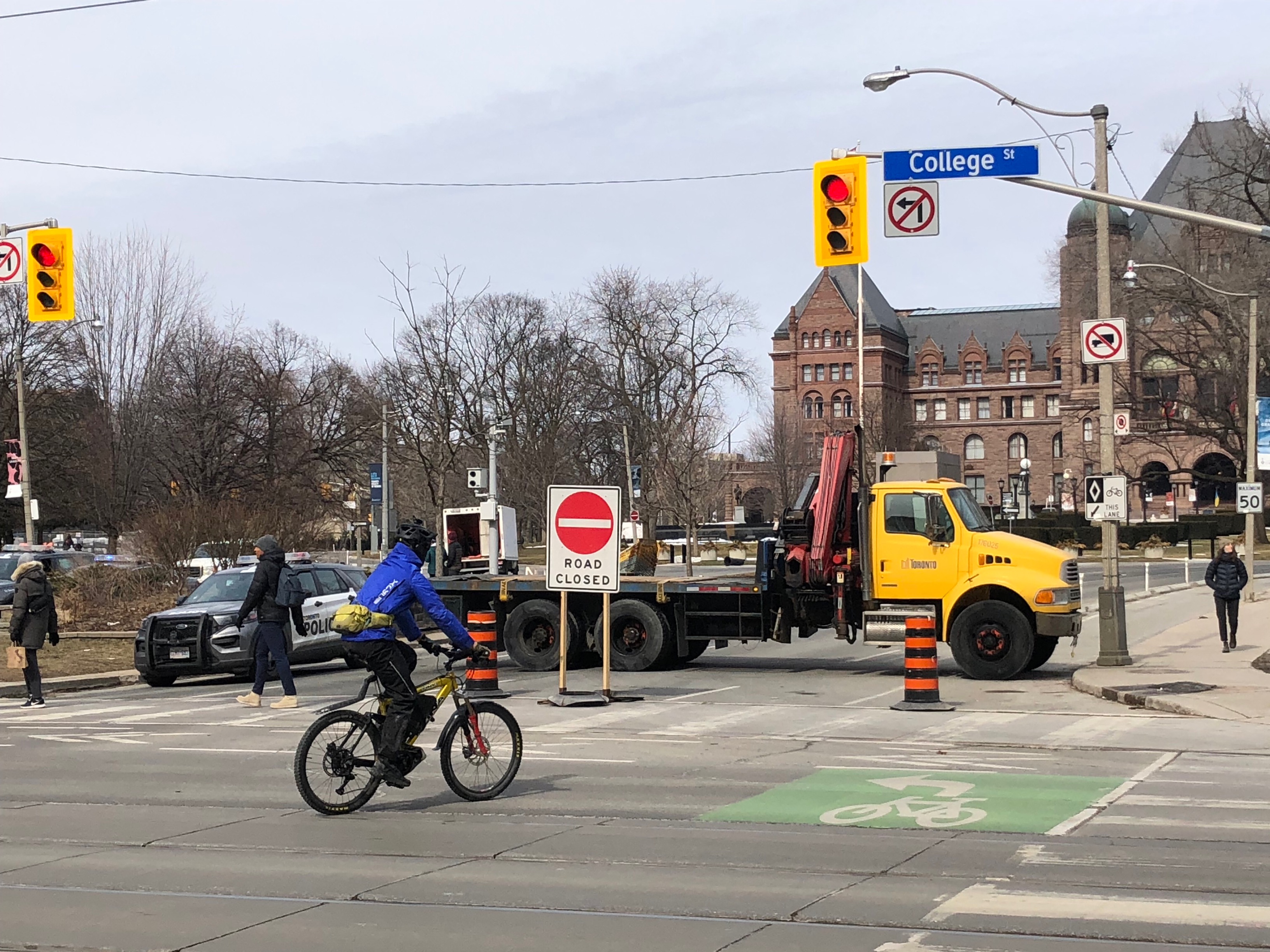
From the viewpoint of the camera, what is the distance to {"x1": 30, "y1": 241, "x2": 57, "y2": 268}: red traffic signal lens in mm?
20078

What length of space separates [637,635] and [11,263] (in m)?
11.6

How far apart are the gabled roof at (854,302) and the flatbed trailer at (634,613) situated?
111202 millimetres

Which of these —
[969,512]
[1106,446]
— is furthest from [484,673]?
[1106,446]

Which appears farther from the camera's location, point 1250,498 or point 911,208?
point 1250,498

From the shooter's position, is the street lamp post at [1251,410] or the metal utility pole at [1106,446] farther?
the street lamp post at [1251,410]

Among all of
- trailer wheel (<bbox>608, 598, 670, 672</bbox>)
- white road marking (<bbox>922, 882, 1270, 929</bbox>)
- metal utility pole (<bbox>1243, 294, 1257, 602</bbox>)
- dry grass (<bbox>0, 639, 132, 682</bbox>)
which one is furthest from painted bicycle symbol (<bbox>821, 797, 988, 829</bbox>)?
metal utility pole (<bbox>1243, 294, 1257, 602</bbox>)

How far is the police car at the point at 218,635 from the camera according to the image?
808 inches

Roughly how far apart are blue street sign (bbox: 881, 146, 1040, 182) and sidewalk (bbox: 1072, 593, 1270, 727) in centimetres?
626

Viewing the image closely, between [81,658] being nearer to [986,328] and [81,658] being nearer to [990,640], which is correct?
[990,640]

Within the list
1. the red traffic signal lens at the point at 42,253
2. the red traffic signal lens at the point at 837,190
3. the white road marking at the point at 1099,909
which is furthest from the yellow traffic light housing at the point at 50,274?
the white road marking at the point at 1099,909

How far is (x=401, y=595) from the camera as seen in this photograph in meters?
9.59

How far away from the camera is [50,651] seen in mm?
24203

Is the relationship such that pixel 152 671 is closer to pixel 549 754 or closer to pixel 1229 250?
pixel 549 754

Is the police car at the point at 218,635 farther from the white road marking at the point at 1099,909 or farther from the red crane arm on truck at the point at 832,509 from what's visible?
the white road marking at the point at 1099,909
